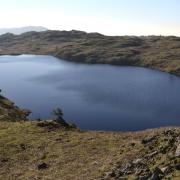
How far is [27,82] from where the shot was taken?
185 metres

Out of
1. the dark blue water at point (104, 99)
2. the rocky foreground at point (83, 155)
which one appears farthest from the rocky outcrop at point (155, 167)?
the dark blue water at point (104, 99)

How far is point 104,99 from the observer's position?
13725 centimetres

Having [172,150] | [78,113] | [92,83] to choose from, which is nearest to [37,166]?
[172,150]

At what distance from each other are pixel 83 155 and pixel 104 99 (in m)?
88.6

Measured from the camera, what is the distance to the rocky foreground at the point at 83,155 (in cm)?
3488

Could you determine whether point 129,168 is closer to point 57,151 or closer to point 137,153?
point 137,153

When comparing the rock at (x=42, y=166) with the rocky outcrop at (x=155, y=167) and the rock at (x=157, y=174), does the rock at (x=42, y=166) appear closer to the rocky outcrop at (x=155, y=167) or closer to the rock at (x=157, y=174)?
the rocky outcrop at (x=155, y=167)

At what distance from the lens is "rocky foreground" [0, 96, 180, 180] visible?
34.9 m

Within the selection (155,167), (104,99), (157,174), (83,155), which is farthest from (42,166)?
(104,99)

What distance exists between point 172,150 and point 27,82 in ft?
507

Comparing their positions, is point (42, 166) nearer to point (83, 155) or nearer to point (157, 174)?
point (83, 155)

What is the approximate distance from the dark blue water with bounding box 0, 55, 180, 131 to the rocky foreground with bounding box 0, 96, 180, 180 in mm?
40154

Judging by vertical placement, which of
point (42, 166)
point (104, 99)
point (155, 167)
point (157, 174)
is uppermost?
point (157, 174)

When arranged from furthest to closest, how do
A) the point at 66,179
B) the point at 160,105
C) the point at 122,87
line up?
the point at 122,87 < the point at 160,105 < the point at 66,179
